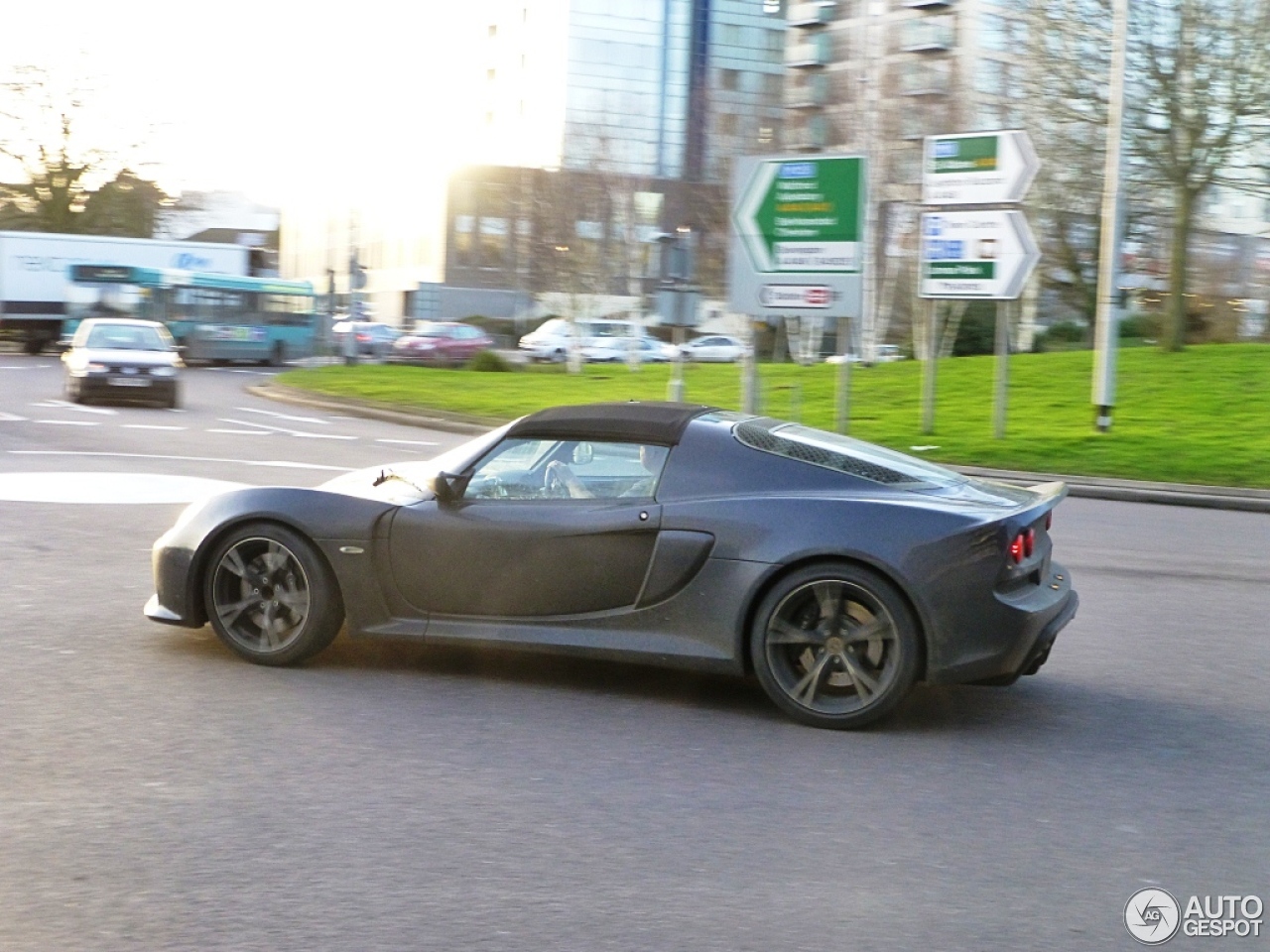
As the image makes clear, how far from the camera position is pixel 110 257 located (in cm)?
4684

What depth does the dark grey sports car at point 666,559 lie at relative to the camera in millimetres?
5637

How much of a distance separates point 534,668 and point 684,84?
79.0 m

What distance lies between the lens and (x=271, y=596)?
6.43 m

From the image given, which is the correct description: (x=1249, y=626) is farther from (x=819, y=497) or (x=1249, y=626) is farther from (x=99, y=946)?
(x=99, y=946)

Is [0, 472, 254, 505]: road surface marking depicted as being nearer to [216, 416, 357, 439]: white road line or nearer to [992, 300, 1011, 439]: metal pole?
[216, 416, 357, 439]: white road line

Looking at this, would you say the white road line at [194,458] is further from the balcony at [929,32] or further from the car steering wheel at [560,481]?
the balcony at [929,32]

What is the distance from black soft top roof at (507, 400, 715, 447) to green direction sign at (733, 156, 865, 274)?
11.7 meters

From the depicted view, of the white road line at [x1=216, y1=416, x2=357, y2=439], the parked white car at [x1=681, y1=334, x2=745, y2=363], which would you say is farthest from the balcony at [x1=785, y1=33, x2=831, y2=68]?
the white road line at [x1=216, y1=416, x2=357, y2=439]

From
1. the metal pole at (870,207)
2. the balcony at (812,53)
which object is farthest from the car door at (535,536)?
the balcony at (812,53)

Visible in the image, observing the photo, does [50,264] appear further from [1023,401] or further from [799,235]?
[799,235]

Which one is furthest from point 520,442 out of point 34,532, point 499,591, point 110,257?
point 110,257

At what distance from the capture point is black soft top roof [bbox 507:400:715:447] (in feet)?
20.2

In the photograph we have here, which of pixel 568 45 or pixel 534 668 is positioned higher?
pixel 568 45

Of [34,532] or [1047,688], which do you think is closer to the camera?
[1047,688]
